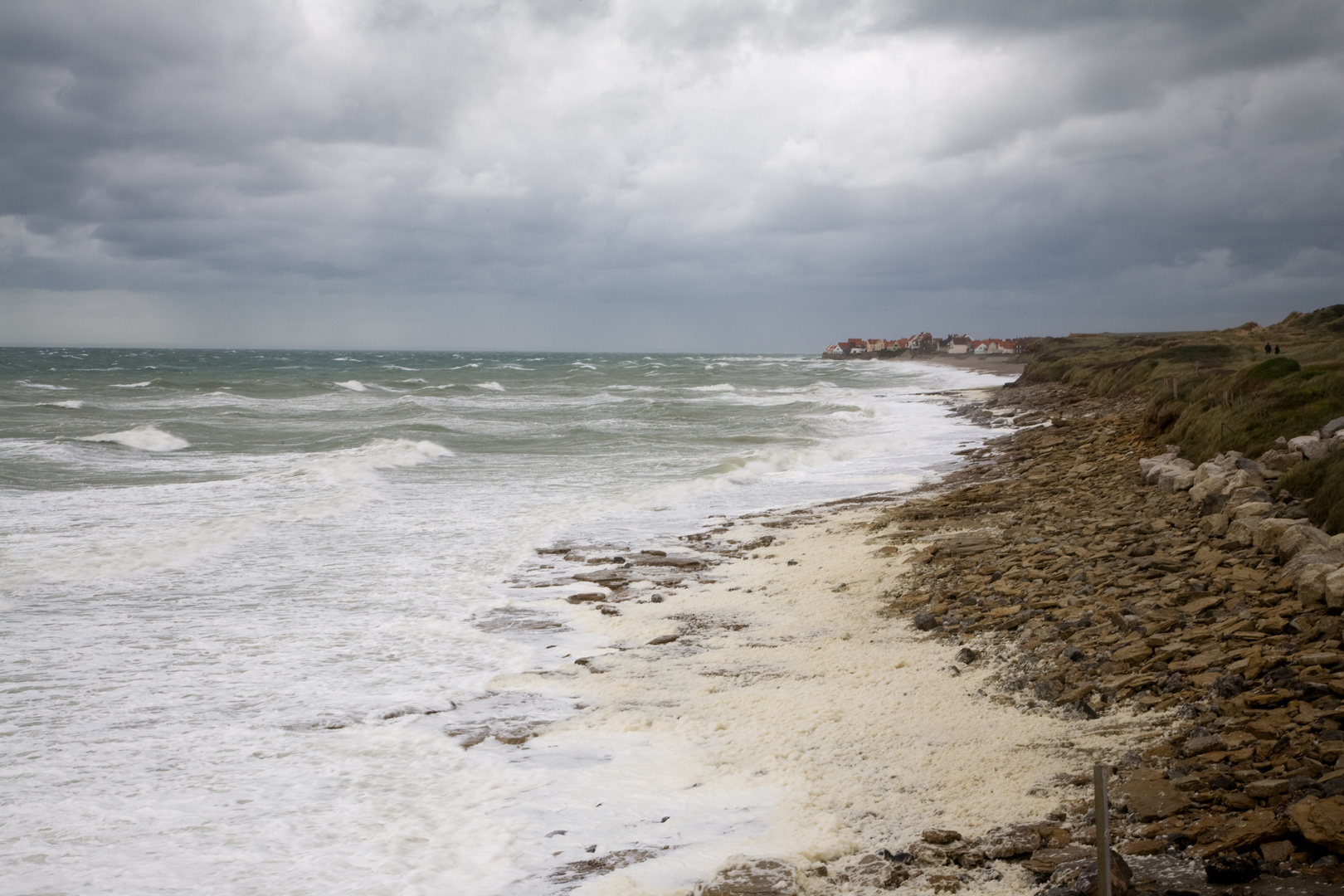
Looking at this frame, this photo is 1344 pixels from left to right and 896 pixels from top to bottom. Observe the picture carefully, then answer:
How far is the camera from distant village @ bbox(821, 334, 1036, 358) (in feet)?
303

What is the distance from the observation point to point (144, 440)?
2420 centimetres

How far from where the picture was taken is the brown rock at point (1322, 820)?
332cm

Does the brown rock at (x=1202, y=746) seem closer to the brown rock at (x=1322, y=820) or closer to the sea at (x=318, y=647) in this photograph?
the brown rock at (x=1322, y=820)

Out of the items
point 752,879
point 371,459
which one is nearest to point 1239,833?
point 752,879

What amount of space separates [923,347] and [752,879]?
113m

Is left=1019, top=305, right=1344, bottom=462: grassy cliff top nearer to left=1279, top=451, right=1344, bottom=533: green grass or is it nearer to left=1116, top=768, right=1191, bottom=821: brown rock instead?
left=1279, top=451, right=1344, bottom=533: green grass

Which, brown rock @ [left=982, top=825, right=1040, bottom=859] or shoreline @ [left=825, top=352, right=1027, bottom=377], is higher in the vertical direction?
shoreline @ [left=825, top=352, right=1027, bottom=377]

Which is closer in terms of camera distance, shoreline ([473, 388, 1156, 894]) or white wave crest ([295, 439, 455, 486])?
shoreline ([473, 388, 1156, 894])

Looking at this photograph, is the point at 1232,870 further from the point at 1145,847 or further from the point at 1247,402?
the point at 1247,402

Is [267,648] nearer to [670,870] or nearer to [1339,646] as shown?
[670,870]

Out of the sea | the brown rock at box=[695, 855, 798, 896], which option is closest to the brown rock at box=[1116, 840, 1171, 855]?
the brown rock at box=[695, 855, 798, 896]

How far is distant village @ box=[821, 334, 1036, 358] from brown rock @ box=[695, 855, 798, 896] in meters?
88.1

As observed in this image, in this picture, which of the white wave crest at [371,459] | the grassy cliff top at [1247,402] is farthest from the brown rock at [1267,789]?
the white wave crest at [371,459]

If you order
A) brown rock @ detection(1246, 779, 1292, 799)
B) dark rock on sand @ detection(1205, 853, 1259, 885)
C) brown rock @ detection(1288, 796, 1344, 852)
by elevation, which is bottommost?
dark rock on sand @ detection(1205, 853, 1259, 885)
